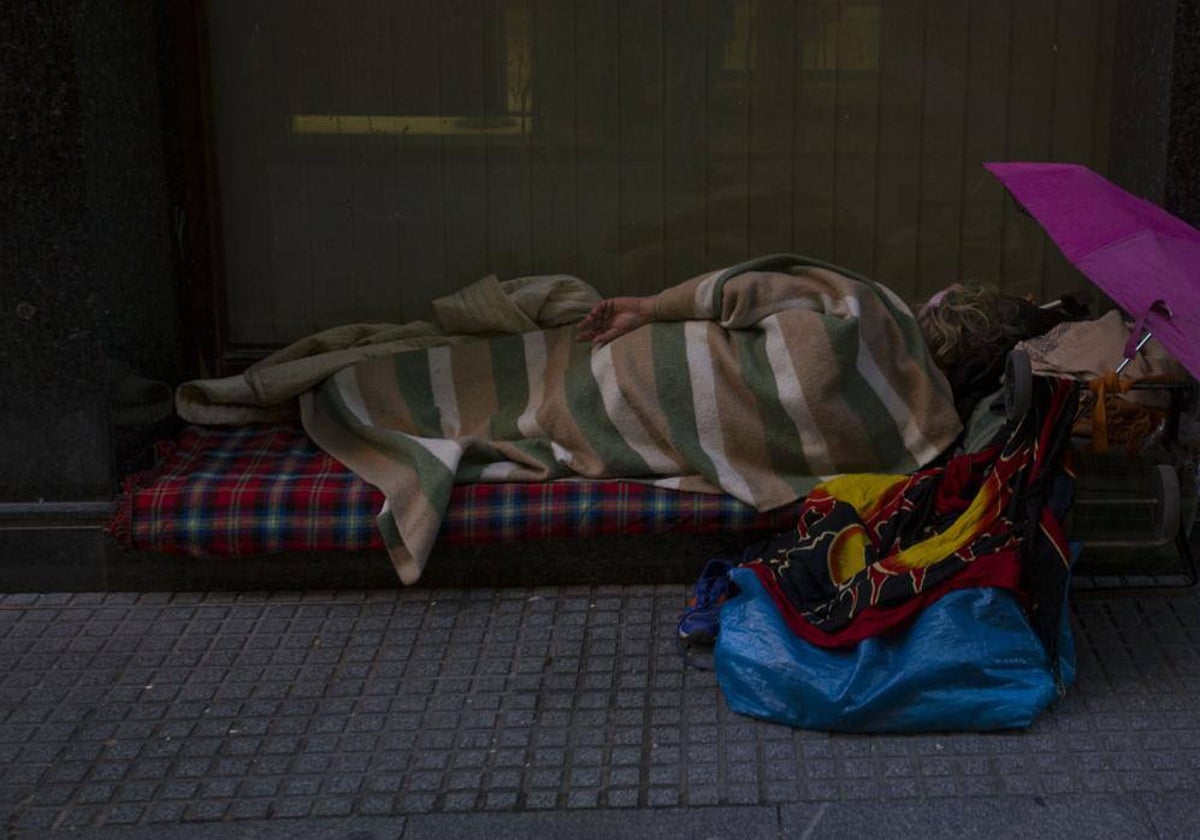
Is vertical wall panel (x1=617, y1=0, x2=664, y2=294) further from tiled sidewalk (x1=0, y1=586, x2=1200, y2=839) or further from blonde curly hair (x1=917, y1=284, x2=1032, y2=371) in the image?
tiled sidewalk (x1=0, y1=586, x2=1200, y2=839)

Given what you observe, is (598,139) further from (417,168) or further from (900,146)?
(900,146)

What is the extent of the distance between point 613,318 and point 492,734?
155cm

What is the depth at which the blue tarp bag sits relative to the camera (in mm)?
3537

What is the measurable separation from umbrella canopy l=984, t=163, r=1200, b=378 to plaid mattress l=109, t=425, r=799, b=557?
1.13 m

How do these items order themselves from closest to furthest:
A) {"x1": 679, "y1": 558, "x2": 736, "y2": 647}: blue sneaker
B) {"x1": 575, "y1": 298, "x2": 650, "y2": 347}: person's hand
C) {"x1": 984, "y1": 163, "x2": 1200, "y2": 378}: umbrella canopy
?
{"x1": 984, "y1": 163, "x2": 1200, "y2": 378}: umbrella canopy < {"x1": 679, "y1": 558, "x2": 736, "y2": 647}: blue sneaker < {"x1": 575, "y1": 298, "x2": 650, "y2": 347}: person's hand

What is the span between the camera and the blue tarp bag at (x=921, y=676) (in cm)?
354

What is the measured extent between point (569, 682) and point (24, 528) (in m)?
1.72

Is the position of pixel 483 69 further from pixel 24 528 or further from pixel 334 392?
pixel 24 528

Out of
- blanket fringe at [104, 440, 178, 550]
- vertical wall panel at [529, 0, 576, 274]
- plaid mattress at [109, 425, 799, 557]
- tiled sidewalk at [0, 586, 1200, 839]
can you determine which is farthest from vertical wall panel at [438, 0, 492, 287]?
tiled sidewalk at [0, 586, 1200, 839]

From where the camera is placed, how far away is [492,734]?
11.9 feet

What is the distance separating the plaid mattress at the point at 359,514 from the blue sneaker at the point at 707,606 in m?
0.15

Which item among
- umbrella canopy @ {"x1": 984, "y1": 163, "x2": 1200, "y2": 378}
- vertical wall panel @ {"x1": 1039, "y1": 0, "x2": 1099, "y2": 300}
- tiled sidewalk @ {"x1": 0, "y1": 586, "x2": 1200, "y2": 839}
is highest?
vertical wall panel @ {"x1": 1039, "y1": 0, "x2": 1099, "y2": 300}

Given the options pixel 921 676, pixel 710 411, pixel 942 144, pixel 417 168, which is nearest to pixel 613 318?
pixel 710 411

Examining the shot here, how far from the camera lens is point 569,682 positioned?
12.7 ft
